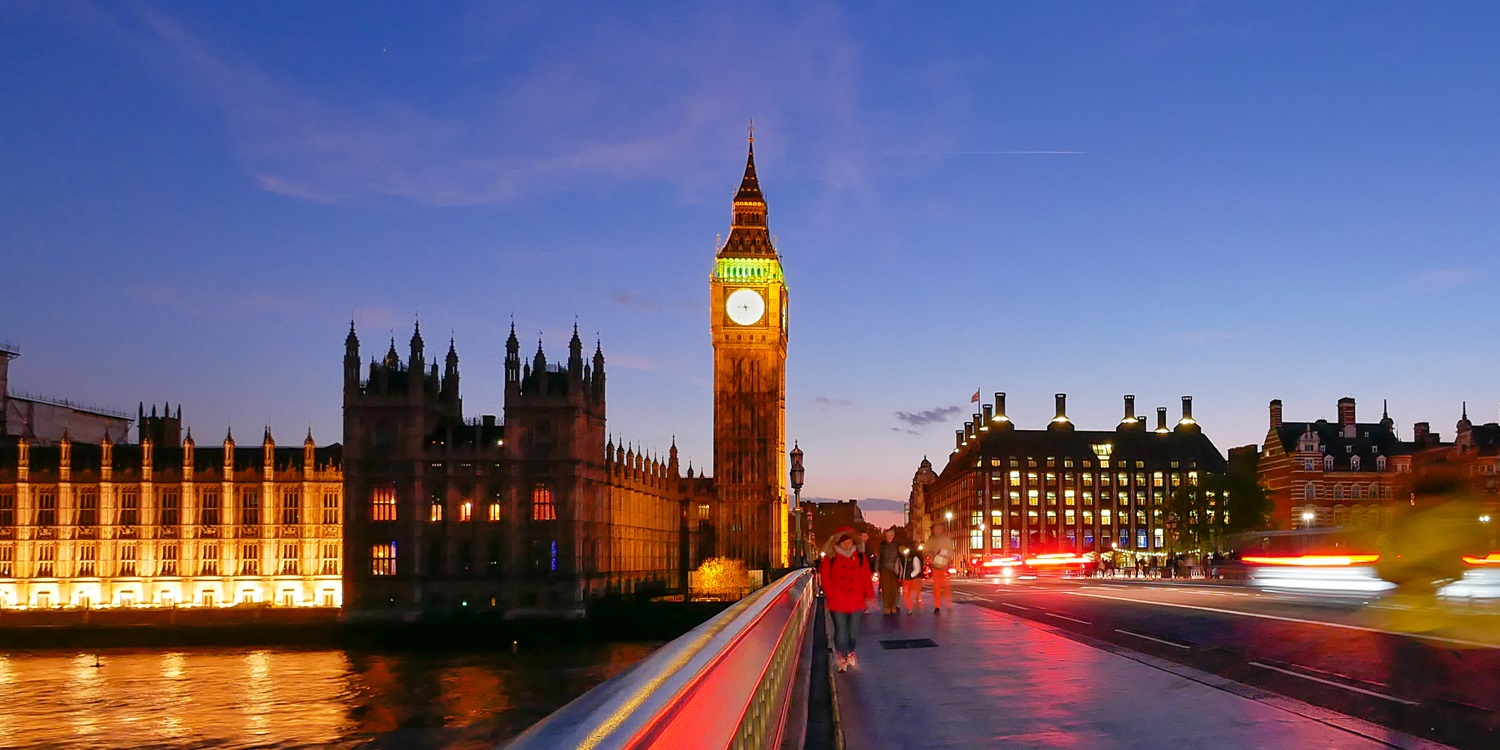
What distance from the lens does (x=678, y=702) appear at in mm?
3781

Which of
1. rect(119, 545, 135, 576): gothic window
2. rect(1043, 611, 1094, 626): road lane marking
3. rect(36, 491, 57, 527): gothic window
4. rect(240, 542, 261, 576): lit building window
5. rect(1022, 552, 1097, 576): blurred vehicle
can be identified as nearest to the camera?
rect(1043, 611, 1094, 626): road lane marking

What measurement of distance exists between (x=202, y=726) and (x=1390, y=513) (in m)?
73.6

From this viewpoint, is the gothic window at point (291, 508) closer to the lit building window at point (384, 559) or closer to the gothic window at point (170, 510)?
the gothic window at point (170, 510)

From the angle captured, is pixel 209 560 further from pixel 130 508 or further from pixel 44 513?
A: pixel 44 513

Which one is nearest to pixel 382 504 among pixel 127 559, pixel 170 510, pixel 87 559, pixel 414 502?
pixel 414 502

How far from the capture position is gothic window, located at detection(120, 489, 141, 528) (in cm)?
11890

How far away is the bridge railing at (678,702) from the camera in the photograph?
2812 mm

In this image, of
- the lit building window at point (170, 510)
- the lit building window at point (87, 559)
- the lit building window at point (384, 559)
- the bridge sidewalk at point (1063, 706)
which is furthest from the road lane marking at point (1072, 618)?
the lit building window at point (87, 559)

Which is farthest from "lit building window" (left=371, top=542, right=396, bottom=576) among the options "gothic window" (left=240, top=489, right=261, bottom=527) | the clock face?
the clock face

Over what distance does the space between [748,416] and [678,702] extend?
141 m

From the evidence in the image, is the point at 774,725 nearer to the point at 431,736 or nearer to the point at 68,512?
the point at 431,736

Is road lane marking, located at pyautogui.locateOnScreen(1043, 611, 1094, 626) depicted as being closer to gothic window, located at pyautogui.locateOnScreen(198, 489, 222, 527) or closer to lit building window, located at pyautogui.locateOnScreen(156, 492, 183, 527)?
gothic window, located at pyautogui.locateOnScreen(198, 489, 222, 527)

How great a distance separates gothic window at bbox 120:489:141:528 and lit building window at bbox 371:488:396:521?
28.6 m

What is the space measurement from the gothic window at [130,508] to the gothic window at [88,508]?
2142 millimetres
